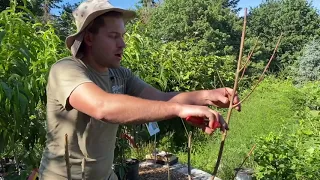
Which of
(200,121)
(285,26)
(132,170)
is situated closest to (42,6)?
(285,26)

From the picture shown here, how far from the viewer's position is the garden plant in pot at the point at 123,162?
391 cm

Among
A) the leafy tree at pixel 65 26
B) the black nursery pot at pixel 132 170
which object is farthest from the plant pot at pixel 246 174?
the leafy tree at pixel 65 26

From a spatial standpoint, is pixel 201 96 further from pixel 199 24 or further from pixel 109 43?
pixel 199 24

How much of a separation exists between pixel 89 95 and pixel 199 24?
22609 millimetres

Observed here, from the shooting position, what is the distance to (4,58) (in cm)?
226

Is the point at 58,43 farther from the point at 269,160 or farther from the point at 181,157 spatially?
the point at 181,157

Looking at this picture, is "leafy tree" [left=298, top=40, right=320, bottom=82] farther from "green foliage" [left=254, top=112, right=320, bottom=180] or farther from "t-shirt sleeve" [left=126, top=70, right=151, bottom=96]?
"t-shirt sleeve" [left=126, top=70, right=151, bottom=96]

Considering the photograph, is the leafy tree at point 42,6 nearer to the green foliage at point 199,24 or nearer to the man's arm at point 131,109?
the green foliage at point 199,24

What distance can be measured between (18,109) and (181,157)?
414 cm

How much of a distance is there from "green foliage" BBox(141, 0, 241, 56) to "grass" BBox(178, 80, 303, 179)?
13467 mm

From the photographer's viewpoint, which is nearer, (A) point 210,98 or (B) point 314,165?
(A) point 210,98

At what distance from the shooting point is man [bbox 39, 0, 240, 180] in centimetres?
129

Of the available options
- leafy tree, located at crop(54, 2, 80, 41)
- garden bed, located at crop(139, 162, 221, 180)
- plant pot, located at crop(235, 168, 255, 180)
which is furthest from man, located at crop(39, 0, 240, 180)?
garden bed, located at crop(139, 162, 221, 180)

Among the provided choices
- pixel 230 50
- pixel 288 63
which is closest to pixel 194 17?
pixel 230 50
